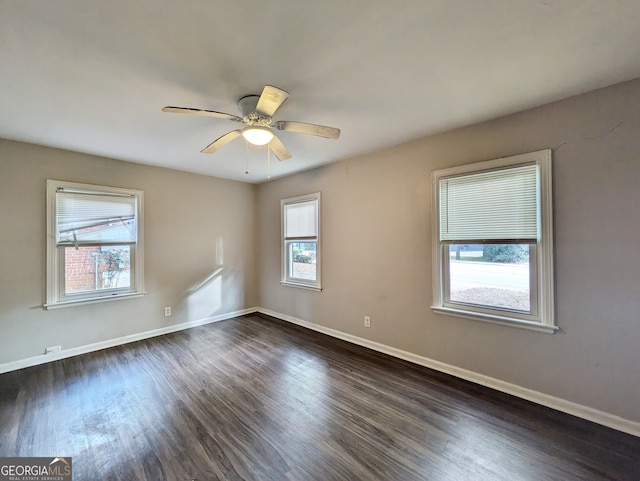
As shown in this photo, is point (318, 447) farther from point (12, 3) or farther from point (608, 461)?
point (12, 3)

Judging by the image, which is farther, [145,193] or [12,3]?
[145,193]

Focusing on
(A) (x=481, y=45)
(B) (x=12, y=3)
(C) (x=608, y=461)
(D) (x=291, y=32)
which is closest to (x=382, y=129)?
(A) (x=481, y=45)

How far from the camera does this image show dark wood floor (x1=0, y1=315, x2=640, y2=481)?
1633 millimetres

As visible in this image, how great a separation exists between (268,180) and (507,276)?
394cm

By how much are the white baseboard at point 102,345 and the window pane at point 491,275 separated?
3.80 m

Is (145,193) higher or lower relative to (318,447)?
higher

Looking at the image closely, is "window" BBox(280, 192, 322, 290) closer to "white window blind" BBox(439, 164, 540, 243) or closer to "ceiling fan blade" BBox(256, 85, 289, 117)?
"white window blind" BBox(439, 164, 540, 243)

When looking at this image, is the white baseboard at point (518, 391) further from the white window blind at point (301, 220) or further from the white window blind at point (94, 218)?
the white window blind at point (94, 218)

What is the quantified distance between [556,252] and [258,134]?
8.67 feet

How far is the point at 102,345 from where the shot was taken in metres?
3.48

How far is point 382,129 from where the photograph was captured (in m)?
2.73

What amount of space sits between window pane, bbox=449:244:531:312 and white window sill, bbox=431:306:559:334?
11 centimetres

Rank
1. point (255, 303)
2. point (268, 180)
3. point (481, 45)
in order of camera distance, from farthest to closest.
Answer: point (255, 303), point (268, 180), point (481, 45)

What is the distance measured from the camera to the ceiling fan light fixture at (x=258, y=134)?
2.11 meters
